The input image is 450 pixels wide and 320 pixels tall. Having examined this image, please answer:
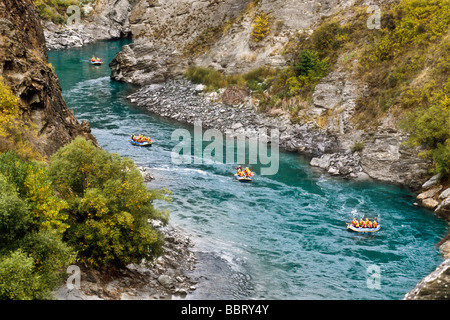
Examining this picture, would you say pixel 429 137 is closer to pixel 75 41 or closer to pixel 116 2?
pixel 75 41

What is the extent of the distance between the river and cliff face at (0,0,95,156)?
1053cm

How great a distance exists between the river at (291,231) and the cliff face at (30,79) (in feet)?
34.5

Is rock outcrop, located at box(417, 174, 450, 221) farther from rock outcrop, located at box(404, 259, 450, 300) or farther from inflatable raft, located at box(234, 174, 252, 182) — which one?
inflatable raft, located at box(234, 174, 252, 182)

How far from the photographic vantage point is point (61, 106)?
41.9 m

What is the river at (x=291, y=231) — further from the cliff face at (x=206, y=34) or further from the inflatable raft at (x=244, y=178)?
the cliff face at (x=206, y=34)

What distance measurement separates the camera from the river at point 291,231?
30953 mm

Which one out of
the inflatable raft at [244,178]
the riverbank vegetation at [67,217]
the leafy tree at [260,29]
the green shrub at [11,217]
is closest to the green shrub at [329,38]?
the leafy tree at [260,29]

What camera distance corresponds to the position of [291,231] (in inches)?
1500

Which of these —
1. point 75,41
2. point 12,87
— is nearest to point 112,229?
point 12,87

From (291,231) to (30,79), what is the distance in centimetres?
2308

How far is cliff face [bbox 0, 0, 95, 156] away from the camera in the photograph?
34.8 meters

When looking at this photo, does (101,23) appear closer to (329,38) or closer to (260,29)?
(260,29)

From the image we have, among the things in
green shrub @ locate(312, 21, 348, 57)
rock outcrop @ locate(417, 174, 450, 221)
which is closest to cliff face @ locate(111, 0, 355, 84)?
green shrub @ locate(312, 21, 348, 57)

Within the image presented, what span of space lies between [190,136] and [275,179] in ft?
50.3
